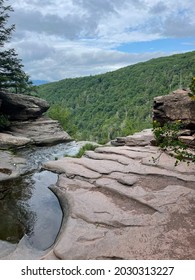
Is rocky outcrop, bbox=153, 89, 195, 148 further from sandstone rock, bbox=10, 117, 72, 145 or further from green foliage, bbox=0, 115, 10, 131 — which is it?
green foliage, bbox=0, 115, 10, 131

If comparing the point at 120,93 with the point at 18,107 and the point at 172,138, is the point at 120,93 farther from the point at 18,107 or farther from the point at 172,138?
the point at 172,138

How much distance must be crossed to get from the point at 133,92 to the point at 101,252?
158 meters

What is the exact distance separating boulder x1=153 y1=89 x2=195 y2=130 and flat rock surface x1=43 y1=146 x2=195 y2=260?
10.8ft

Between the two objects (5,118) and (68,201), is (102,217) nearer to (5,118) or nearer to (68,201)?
(68,201)

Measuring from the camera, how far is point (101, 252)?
8211mm

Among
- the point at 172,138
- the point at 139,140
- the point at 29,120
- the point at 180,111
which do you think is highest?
the point at 180,111

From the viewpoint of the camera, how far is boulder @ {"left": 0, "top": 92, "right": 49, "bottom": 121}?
113 feet

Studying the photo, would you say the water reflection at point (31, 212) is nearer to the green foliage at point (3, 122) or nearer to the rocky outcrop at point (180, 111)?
the rocky outcrop at point (180, 111)

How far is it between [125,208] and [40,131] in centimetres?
2387

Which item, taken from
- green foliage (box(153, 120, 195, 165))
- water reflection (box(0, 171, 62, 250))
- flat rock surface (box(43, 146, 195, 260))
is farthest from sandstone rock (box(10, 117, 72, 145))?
green foliage (box(153, 120, 195, 165))

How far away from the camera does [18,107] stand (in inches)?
1382

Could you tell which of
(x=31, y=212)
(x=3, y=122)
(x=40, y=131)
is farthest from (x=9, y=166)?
(x=40, y=131)

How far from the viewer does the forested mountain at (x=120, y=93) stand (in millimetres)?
133375

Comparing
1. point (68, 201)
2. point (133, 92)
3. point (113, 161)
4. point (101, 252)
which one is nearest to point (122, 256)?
point (101, 252)
